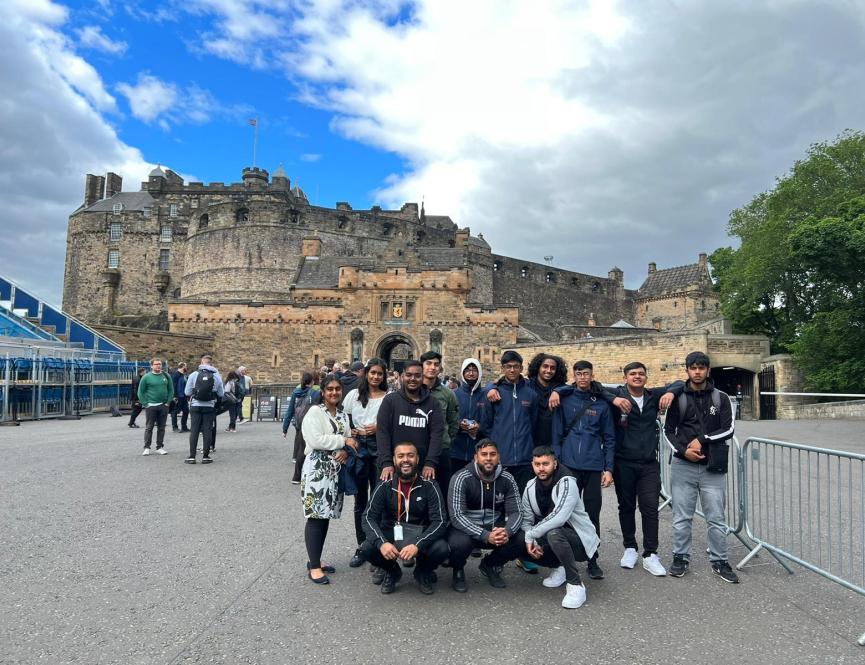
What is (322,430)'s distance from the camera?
421 cm

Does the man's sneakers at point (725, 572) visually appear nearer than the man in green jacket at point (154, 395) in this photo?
Yes

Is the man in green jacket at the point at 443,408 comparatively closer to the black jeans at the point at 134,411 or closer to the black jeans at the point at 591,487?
the black jeans at the point at 591,487

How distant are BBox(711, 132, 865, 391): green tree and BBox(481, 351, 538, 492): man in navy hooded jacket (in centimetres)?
1722

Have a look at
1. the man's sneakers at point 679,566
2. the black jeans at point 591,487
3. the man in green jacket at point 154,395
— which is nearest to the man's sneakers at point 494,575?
the black jeans at point 591,487

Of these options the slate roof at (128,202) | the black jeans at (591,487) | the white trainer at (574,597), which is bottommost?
the white trainer at (574,597)

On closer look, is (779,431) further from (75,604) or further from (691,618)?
(75,604)

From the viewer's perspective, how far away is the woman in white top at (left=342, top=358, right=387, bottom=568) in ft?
15.0

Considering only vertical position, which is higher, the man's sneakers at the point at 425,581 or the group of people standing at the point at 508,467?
the group of people standing at the point at 508,467

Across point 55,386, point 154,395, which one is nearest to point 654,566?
point 154,395

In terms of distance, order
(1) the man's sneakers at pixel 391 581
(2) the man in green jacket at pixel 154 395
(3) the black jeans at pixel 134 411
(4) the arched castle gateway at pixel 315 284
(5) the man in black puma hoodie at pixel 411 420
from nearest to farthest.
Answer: (1) the man's sneakers at pixel 391 581
(5) the man in black puma hoodie at pixel 411 420
(2) the man in green jacket at pixel 154 395
(3) the black jeans at pixel 134 411
(4) the arched castle gateway at pixel 315 284

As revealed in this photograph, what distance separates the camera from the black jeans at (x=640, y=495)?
4.42 meters

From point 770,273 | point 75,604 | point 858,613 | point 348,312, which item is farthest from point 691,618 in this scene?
point 348,312

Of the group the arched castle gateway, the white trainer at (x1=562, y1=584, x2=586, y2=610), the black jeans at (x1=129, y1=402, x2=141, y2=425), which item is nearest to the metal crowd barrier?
the white trainer at (x1=562, y1=584, x2=586, y2=610)

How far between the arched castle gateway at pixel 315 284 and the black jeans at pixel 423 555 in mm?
20789
